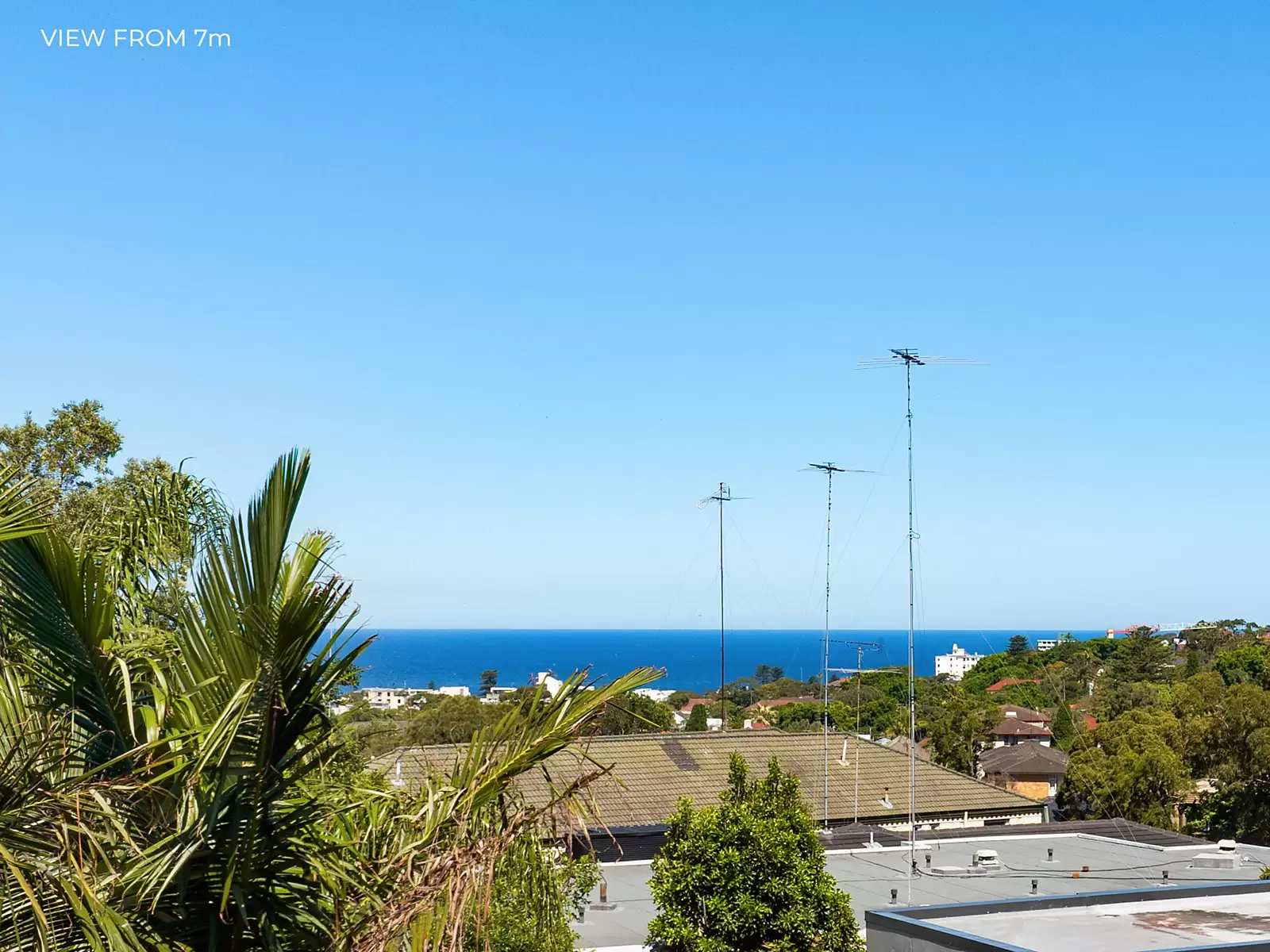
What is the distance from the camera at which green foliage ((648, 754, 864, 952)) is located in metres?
15.7

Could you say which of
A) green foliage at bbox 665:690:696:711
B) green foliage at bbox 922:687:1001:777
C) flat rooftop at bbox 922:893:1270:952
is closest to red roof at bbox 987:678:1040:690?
green foliage at bbox 665:690:696:711

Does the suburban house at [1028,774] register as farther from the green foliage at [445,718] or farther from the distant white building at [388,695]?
the distant white building at [388,695]

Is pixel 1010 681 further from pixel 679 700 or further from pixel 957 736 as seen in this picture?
pixel 957 736

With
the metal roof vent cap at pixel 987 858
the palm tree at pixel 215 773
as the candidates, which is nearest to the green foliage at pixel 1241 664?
the metal roof vent cap at pixel 987 858

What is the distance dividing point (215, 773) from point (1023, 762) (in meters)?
66.7

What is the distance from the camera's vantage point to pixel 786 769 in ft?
102

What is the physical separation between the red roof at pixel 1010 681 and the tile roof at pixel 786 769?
8180 cm

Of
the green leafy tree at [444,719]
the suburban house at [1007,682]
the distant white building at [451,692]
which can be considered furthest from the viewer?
the suburban house at [1007,682]

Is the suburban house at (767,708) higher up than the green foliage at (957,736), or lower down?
lower down

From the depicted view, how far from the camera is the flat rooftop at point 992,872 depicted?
1877 cm

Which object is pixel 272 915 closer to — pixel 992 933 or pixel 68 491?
pixel 992 933

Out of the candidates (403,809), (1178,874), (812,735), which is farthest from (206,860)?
(812,735)

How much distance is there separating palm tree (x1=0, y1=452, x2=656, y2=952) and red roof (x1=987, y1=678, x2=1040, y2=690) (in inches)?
4360

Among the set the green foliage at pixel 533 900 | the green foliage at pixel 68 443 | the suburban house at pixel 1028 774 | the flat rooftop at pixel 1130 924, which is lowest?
the suburban house at pixel 1028 774
